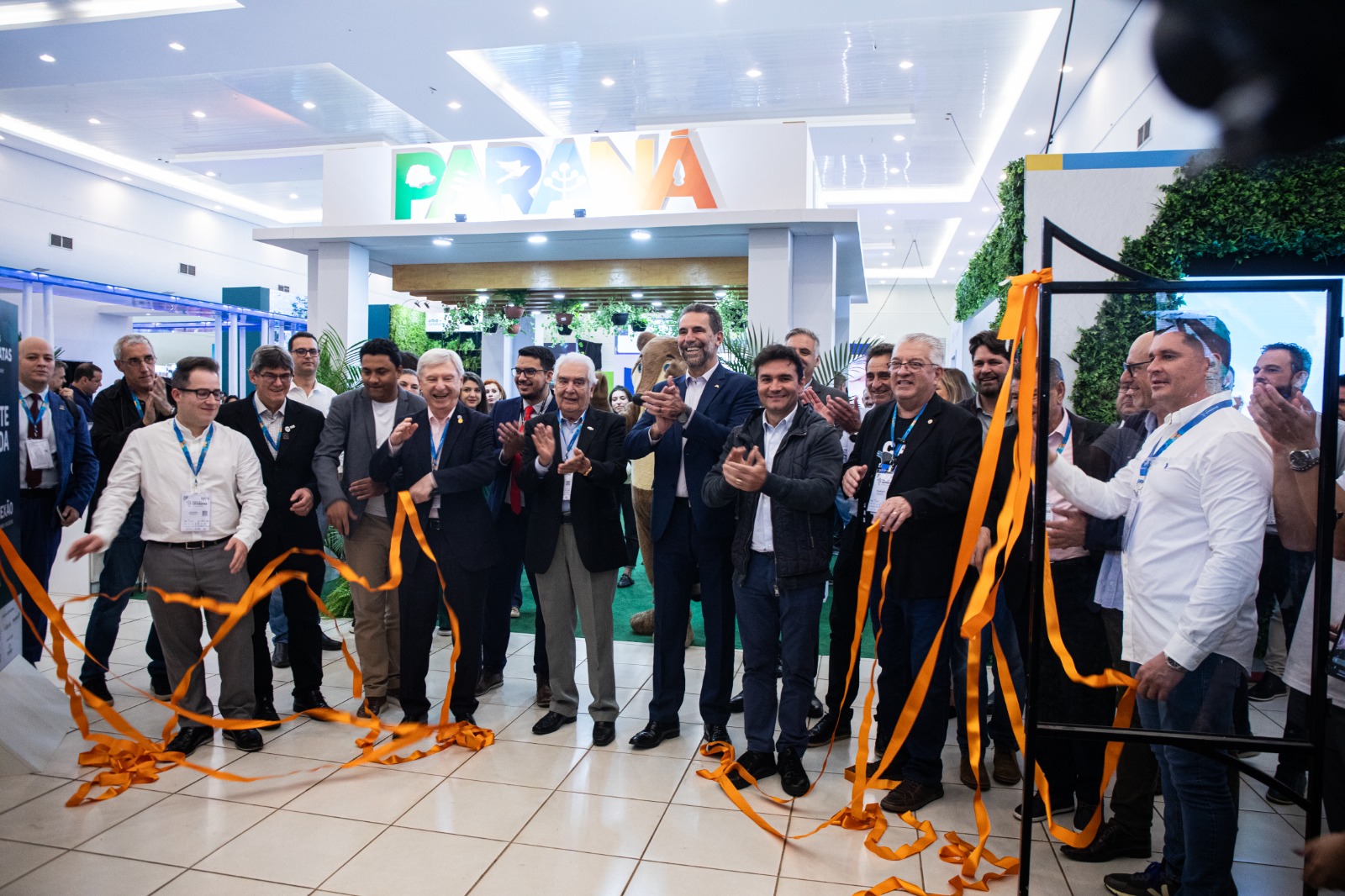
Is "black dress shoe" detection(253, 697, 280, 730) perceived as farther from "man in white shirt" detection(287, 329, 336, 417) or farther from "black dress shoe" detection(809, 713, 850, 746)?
"black dress shoe" detection(809, 713, 850, 746)

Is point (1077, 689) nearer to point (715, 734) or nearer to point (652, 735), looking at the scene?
point (715, 734)

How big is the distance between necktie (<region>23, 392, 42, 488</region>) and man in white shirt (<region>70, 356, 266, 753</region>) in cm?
100

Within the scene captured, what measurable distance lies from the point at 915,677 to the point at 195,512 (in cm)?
296

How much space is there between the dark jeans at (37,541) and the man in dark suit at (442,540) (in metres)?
1.74

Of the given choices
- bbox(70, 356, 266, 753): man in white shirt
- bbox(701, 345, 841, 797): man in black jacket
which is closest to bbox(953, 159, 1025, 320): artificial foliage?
bbox(701, 345, 841, 797): man in black jacket

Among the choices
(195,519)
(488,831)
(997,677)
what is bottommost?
(488,831)


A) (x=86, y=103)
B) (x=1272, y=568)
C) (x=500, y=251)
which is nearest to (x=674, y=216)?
(x=500, y=251)

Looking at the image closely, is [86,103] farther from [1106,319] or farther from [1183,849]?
[1183,849]

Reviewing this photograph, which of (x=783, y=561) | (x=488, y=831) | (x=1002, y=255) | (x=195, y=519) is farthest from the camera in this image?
(x=1002, y=255)

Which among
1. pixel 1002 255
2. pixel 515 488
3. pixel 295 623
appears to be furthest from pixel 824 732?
pixel 1002 255

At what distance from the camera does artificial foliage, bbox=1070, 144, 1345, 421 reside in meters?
4.95

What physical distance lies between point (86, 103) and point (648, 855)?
15753 millimetres

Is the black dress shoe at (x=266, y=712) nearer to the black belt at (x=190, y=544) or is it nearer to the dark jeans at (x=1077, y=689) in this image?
the black belt at (x=190, y=544)

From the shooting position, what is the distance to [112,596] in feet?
12.9
